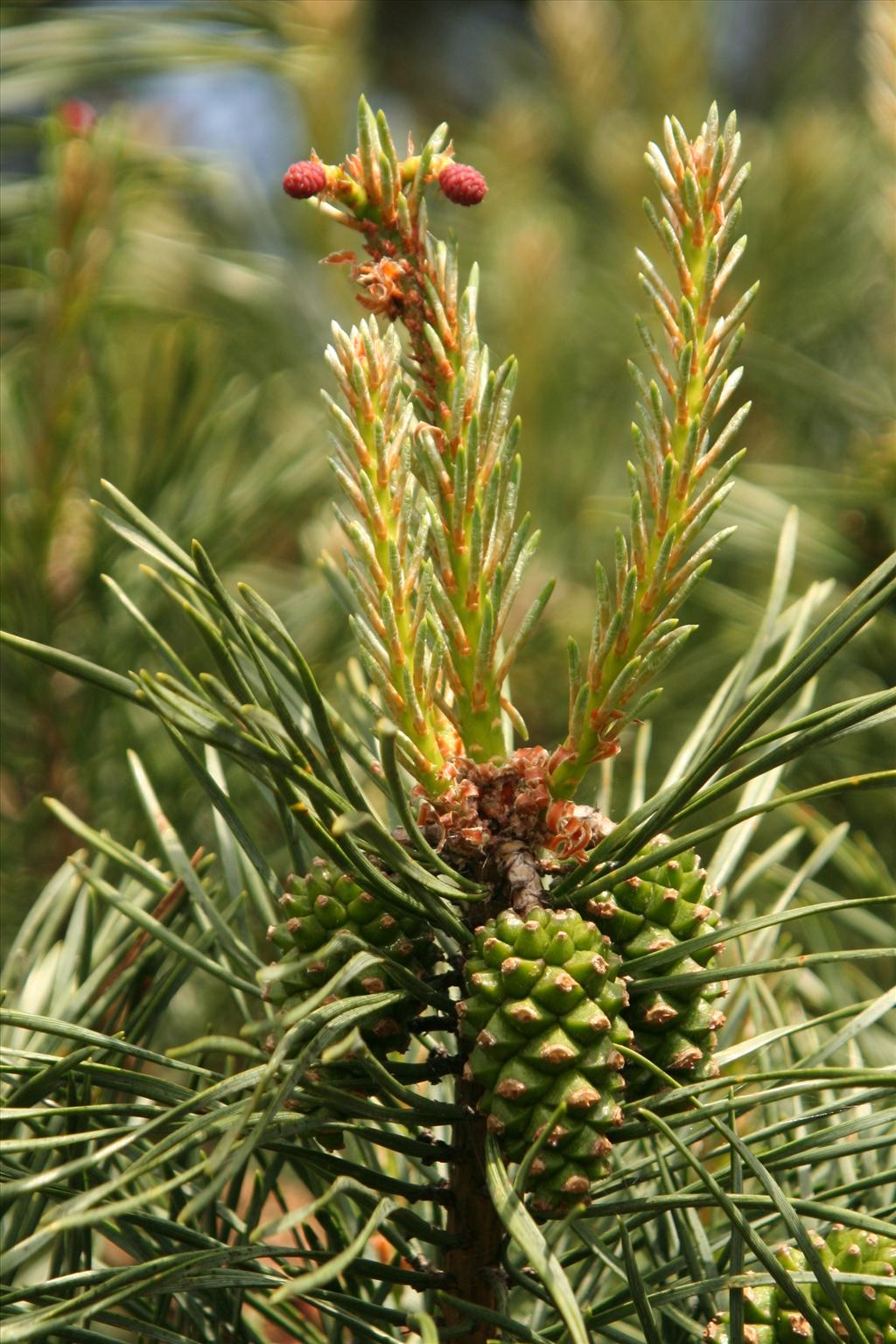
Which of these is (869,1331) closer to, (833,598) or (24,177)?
(833,598)

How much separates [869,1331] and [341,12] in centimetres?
174

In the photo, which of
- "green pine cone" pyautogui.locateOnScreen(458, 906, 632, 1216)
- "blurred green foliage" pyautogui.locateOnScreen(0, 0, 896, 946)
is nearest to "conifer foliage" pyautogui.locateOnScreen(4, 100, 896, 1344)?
"green pine cone" pyautogui.locateOnScreen(458, 906, 632, 1216)

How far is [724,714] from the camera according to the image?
0.57 m

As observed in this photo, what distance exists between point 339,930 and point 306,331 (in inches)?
51.8

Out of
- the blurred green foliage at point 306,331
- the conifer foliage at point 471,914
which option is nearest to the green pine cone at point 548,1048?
the conifer foliage at point 471,914

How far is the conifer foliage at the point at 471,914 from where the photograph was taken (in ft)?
1.42

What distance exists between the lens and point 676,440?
1.56 feet

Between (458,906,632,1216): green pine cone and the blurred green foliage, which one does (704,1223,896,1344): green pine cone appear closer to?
(458,906,632,1216): green pine cone

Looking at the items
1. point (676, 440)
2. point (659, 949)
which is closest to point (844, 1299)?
point (659, 949)

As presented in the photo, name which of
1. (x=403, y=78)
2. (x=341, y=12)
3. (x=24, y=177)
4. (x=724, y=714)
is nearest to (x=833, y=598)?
(x=724, y=714)

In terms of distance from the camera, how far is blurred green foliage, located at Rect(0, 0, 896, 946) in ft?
3.49

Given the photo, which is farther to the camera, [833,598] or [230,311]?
[230,311]

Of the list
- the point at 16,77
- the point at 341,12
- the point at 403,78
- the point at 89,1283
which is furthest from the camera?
the point at 403,78

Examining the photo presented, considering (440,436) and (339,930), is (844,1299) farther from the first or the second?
(440,436)
